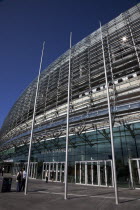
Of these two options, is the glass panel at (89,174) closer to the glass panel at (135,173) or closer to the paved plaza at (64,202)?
the glass panel at (135,173)

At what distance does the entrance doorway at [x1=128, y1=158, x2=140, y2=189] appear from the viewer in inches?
516

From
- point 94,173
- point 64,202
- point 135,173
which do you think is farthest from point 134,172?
point 64,202

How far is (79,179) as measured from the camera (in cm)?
1716

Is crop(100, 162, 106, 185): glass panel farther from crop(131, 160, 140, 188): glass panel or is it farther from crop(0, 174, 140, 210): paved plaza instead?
crop(0, 174, 140, 210): paved plaza

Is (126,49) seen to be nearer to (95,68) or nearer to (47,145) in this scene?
(95,68)

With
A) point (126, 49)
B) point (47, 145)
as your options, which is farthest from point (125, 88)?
point (47, 145)

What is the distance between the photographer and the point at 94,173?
1600 cm

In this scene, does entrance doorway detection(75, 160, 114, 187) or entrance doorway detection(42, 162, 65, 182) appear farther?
entrance doorway detection(42, 162, 65, 182)

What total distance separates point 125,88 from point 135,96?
1447 millimetres

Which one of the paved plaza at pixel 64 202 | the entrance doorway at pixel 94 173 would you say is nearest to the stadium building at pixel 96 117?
the entrance doorway at pixel 94 173

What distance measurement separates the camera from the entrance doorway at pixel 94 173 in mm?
14935

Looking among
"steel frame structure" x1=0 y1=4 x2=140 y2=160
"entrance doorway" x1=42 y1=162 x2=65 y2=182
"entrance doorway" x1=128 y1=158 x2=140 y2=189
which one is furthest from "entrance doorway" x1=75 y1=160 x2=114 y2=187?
"entrance doorway" x1=42 y1=162 x2=65 y2=182

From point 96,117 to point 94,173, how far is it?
630 cm

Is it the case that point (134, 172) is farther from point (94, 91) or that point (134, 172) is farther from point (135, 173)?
point (94, 91)
